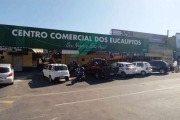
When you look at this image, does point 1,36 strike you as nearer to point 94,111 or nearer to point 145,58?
point 94,111

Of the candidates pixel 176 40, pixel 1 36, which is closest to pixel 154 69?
pixel 1 36

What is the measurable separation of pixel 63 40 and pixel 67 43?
71 centimetres

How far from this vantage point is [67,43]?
24.4 m

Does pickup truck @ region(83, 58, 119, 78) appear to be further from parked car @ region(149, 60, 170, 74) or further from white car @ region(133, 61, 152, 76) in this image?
parked car @ region(149, 60, 170, 74)

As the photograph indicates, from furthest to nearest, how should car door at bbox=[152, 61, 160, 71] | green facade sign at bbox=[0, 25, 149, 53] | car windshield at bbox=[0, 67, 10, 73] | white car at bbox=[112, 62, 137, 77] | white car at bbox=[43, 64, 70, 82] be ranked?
car door at bbox=[152, 61, 160, 71]
green facade sign at bbox=[0, 25, 149, 53]
white car at bbox=[112, 62, 137, 77]
white car at bbox=[43, 64, 70, 82]
car windshield at bbox=[0, 67, 10, 73]

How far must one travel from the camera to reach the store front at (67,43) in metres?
22.0

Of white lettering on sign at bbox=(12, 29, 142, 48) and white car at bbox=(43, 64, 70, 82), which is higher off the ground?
white lettering on sign at bbox=(12, 29, 142, 48)

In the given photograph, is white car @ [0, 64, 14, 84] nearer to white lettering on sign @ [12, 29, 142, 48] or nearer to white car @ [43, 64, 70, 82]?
white car @ [43, 64, 70, 82]

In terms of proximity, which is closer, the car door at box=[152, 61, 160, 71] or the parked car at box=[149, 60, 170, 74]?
the parked car at box=[149, 60, 170, 74]

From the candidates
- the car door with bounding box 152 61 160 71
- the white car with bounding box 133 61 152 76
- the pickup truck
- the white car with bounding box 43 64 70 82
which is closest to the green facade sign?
the car door with bounding box 152 61 160 71

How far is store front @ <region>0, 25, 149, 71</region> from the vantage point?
22.0m

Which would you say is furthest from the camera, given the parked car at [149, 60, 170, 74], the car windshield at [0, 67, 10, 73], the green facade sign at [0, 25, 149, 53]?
the parked car at [149, 60, 170, 74]

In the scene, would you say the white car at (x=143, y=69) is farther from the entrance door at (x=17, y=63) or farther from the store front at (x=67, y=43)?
the entrance door at (x=17, y=63)

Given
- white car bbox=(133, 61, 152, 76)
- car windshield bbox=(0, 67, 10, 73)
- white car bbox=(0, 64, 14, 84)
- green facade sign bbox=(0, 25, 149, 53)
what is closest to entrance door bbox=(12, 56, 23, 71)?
green facade sign bbox=(0, 25, 149, 53)
